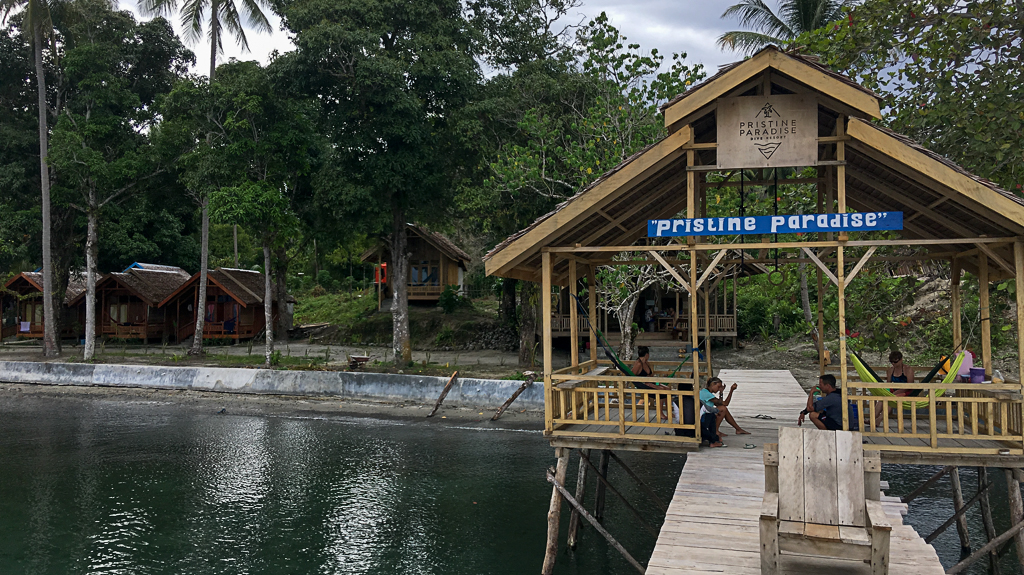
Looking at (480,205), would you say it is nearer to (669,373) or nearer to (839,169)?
(669,373)

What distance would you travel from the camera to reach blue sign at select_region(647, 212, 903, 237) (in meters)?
9.11

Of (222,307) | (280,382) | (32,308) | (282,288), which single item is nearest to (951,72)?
(280,382)

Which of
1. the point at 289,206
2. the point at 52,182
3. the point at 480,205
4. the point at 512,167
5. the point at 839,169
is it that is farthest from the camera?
the point at 52,182

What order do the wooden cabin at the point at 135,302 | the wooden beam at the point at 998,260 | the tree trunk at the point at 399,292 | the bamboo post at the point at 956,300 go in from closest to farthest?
the wooden beam at the point at 998,260 < the bamboo post at the point at 956,300 < the tree trunk at the point at 399,292 < the wooden cabin at the point at 135,302

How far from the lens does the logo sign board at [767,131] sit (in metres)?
9.47

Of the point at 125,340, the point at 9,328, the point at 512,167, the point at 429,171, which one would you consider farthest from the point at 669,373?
the point at 9,328

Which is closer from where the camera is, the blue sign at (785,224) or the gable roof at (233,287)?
the blue sign at (785,224)

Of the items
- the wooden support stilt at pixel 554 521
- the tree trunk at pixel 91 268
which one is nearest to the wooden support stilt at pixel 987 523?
the wooden support stilt at pixel 554 521

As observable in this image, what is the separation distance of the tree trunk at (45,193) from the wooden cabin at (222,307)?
5.90m

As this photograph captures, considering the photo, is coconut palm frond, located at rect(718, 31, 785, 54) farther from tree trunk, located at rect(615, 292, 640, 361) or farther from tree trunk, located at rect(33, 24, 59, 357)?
tree trunk, located at rect(33, 24, 59, 357)

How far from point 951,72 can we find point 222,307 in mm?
36497

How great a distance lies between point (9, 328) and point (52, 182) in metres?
15.5

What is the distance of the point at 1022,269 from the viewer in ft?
29.4

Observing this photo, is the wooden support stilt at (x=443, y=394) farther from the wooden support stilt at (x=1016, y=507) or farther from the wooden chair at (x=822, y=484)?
the wooden chair at (x=822, y=484)
